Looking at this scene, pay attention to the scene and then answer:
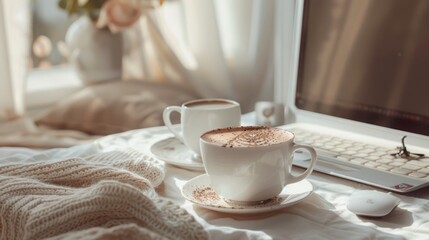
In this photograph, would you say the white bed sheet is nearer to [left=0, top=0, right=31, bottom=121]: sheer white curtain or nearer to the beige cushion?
the beige cushion

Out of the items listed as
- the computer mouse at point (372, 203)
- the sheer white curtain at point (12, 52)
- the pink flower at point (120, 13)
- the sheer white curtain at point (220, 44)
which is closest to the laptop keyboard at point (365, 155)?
the computer mouse at point (372, 203)

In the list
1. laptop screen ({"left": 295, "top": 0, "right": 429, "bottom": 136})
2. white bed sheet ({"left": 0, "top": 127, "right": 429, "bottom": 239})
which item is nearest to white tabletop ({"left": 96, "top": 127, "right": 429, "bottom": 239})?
white bed sheet ({"left": 0, "top": 127, "right": 429, "bottom": 239})

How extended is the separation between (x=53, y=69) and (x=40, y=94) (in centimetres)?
14

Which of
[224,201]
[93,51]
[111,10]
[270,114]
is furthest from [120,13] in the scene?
[224,201]

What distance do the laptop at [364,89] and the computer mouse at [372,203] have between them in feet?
0.21

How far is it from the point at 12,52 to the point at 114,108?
0.34 m

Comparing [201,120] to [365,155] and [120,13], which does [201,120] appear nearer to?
[365,155]

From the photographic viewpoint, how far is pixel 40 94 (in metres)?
2.09

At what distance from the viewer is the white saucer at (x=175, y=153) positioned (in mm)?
932

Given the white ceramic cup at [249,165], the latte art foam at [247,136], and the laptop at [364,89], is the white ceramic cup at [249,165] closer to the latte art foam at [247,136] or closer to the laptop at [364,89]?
the latte art foam at [247,136]

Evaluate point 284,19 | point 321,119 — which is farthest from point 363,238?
point 284,19

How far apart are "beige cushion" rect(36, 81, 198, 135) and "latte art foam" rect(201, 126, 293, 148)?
0.95 meters

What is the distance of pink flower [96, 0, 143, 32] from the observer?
1.85 m

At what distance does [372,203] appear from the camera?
0.75 meters
